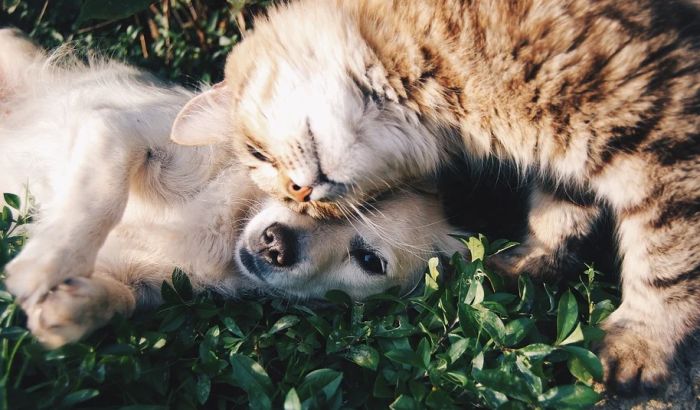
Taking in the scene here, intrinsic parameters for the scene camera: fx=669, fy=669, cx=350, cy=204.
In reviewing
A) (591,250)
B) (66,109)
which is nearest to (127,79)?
(66,109)

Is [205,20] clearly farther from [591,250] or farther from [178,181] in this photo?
[591,250]

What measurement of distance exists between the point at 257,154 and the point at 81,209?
74 cm

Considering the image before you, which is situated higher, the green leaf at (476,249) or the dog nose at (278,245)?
the green leaf at (476,249)

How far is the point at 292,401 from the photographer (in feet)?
6.75

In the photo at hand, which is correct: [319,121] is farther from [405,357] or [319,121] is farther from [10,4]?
[10,4]

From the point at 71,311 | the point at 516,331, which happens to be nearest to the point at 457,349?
the point at 516,331

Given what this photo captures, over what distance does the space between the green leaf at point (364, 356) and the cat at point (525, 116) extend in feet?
1.99

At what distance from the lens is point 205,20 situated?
4.35 m

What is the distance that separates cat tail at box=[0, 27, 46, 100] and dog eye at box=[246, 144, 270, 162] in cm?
171

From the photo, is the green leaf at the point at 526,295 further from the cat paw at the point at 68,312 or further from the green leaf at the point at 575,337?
the cat paw at the point at 68,312

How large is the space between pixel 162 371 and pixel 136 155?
0.98 m

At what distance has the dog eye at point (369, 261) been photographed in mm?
3002

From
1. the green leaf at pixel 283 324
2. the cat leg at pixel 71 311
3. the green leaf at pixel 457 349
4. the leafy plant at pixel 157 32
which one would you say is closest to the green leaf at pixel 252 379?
the green leaf at pixel 283 324

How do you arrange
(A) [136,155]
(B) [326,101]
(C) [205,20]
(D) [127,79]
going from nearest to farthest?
1. (B) [326,101]
2. (A) [136,155]
3. (D) [127,79]
4. (C) [205,20]
